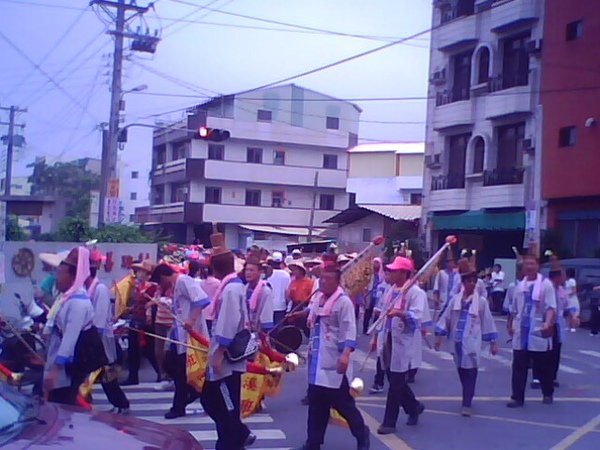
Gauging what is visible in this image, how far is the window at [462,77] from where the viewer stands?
34312mm

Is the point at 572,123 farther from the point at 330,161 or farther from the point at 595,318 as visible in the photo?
the point at 330,161

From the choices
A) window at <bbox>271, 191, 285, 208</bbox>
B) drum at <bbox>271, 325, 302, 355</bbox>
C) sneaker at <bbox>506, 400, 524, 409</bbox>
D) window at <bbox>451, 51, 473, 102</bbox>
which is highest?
window at <bbox>451, 51, 473, 102</bbox>

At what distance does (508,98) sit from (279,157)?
77.8 feet

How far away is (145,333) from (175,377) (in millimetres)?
1838

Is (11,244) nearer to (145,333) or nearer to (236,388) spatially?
(145,333)

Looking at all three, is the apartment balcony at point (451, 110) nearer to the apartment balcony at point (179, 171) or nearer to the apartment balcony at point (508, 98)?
the apartment balcony at point (508, 98)

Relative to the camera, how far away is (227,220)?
5188cm

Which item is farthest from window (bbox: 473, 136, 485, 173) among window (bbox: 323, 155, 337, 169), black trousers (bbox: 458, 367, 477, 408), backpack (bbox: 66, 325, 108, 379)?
backpack (bbox: 66, 325, 108, 379)

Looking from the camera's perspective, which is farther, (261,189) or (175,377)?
(261,189)

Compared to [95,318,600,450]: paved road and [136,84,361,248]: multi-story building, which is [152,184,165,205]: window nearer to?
[136,84,361,248]: multi-story building

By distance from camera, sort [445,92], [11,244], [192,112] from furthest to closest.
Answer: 1. [192,112]
2. [445,92]
3. [11,244]

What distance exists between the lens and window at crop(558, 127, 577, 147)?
29.0m

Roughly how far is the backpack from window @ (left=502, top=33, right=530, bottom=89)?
86.5 feet

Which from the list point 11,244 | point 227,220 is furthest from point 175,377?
point 227,220
